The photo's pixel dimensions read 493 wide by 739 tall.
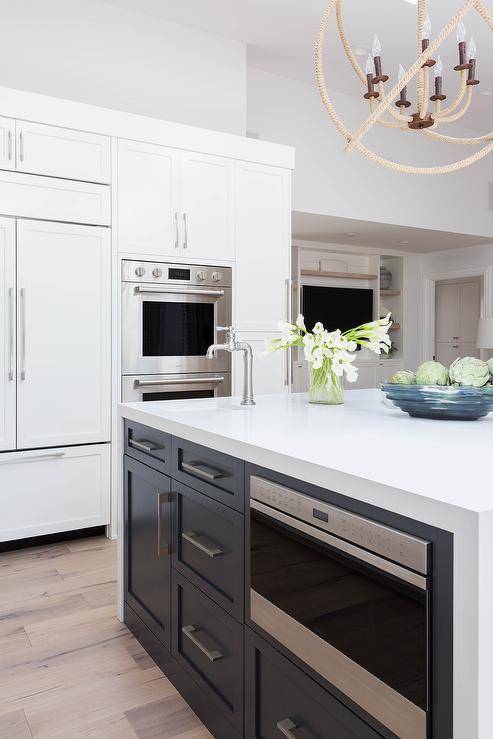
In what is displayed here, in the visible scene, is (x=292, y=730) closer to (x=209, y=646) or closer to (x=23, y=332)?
(x=209, y=646)

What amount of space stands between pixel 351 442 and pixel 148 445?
2.84ft

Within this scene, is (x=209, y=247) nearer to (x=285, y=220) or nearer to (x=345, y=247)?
(x=285, y=220)

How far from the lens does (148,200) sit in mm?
3504

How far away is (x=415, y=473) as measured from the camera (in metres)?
1.09

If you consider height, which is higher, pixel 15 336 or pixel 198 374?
pixel 15 336

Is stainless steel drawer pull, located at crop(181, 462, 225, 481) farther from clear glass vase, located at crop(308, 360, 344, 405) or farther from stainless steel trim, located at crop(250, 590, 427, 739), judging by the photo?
clear glass vase, located at crop(308, 360, 344, 405)

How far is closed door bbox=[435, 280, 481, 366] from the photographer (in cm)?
791

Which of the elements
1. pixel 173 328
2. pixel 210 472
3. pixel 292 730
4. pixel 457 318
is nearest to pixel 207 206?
pixel 173 328

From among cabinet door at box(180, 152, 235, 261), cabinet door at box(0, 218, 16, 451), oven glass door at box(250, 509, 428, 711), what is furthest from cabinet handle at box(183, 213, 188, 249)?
oven glass door at box(250, 509, 428, 711)

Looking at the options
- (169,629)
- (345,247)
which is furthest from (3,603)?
(345,247)

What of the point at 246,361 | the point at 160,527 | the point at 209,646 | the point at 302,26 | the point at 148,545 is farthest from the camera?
the point at 302,26

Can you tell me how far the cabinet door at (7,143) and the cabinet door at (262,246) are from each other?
1375 millimetres

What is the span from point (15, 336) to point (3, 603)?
1.33 meters

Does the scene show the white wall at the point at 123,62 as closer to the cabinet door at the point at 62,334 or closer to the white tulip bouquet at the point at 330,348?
the cabinet door at the point at 62,334
